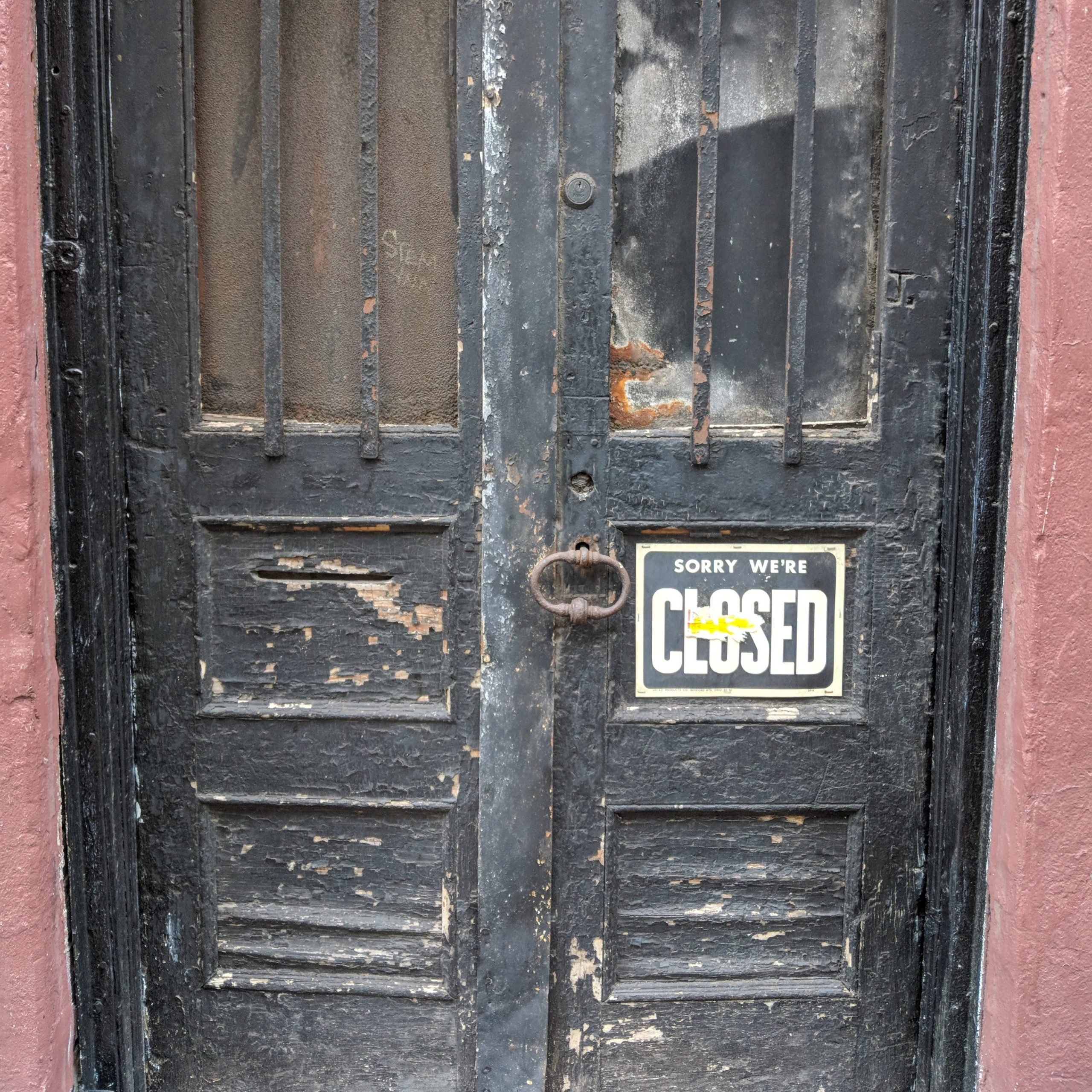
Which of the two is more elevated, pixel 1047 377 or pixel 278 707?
pixel 1047 377

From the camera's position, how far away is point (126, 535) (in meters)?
1.73

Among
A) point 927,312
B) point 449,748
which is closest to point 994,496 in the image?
point 927,312

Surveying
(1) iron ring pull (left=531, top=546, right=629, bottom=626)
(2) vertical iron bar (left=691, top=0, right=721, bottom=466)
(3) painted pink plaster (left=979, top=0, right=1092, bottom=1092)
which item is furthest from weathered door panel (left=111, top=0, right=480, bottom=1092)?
(3) painted pink plaster (left=979, top=0, right=1092, bottom=1092)

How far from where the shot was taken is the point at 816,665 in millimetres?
1748

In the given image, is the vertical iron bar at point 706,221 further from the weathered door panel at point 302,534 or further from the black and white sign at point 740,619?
the weathered door panel at point 302,534

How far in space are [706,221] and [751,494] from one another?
50 centimetres

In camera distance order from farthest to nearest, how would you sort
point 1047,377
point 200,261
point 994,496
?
point 200,261 < point 994,496 < point 1047,377

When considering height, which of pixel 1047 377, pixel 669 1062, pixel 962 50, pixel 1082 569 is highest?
pixel 962 50

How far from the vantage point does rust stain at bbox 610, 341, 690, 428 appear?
1.73 metres

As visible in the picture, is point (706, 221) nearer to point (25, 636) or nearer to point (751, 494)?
point (751, 494)

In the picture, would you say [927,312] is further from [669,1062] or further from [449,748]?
[669,1062]

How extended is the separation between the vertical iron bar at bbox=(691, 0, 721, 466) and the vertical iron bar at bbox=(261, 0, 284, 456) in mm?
750

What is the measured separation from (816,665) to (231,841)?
1.17 metres

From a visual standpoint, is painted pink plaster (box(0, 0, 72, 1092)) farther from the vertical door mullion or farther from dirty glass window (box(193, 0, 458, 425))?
the vertical door mullion
